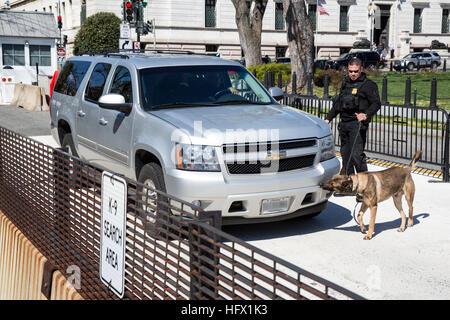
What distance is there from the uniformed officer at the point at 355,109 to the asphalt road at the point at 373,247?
26.3 inches

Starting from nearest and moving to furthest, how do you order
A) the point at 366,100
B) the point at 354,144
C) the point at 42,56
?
the point at 366,100 → the point at 354,144 → the point at 42,56

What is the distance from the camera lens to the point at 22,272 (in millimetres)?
6273

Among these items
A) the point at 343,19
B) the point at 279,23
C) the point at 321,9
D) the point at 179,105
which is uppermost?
the point at 321,9

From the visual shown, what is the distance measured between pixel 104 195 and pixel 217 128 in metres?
2.55

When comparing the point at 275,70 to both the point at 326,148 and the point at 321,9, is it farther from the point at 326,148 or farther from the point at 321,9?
the point at 321,9

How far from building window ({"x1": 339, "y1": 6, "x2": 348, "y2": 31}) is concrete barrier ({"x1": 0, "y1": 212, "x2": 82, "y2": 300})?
2577 inches

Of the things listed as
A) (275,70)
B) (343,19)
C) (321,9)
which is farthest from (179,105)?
(343,19)

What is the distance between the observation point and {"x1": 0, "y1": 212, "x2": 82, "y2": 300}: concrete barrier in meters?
5.06

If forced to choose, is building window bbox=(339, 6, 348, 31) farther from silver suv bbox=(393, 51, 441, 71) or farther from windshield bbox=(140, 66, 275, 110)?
windshield bbox=(140, 66, 275, 110)

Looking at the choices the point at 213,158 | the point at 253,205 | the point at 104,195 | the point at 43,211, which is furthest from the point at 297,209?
the point at 104,195

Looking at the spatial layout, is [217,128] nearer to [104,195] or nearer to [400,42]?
[104,195]

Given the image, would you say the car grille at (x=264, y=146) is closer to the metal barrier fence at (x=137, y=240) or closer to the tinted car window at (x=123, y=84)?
the metal barrier fence at (x=137, y=240)

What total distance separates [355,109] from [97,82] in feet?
11.4

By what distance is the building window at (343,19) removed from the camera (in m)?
69.4
